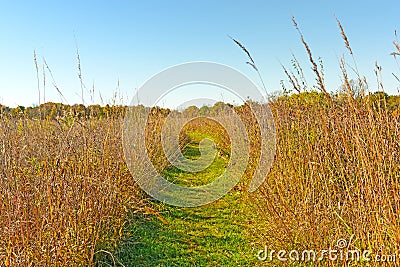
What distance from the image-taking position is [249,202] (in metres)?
4.09

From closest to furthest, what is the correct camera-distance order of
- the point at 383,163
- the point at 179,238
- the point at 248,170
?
the point at 383,163 → the point at 179,238 → the point at 248,170

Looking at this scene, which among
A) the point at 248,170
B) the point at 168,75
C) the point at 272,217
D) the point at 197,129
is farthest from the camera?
the point at 197,129

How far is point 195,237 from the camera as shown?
354cm

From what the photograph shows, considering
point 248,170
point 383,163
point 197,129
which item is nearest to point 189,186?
point 248,170

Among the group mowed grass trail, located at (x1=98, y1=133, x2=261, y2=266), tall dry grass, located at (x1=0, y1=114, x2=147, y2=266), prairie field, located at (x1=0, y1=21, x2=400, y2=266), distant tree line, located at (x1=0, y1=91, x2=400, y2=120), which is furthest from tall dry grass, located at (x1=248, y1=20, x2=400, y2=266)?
tall dry grass, located at (x1=0, y1=114, x2=147, y2=266)

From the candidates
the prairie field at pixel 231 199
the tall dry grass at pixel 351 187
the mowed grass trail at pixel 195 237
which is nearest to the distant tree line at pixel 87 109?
the prairie field at pixel 231 199

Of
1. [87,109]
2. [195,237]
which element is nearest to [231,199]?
[195,237]

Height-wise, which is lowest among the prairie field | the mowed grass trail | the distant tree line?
the mowed grass trail

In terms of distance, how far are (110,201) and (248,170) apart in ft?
7.65

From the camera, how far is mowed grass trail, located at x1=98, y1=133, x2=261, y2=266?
9.79 feet

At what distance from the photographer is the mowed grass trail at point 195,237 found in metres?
2.98

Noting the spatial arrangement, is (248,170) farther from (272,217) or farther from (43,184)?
(43,184)

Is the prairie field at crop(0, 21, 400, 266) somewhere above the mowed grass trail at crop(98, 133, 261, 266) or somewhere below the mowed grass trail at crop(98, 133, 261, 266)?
above

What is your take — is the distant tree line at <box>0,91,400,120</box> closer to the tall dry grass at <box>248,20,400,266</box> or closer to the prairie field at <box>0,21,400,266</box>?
the prairie field at <box>0,21,400,266</box>
